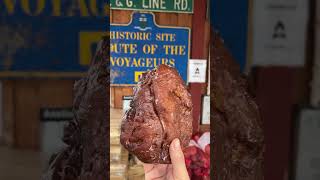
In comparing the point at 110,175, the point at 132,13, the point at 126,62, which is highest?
the point at 132,13

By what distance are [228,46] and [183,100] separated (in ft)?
0.89

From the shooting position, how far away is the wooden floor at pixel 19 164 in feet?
6.20

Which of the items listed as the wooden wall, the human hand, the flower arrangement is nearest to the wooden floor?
the wooden wall

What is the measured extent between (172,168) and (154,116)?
0.68ft

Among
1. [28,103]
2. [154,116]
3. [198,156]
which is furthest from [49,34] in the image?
[198,156]

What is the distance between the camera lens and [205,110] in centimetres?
195

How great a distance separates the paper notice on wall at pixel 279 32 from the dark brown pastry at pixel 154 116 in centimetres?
35

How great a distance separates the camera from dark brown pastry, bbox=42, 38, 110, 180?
188cm

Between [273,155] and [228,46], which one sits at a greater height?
[228,46]

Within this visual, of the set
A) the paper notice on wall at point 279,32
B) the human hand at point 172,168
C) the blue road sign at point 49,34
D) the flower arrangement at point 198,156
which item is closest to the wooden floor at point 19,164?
the blue road sign at point 49,34

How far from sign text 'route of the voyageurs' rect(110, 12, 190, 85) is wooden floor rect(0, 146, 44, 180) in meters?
0.40

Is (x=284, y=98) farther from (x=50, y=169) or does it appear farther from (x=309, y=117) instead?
(x=50, y=169)

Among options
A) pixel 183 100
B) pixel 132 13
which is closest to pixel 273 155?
pixel 183 100

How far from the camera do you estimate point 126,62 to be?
187 cm
